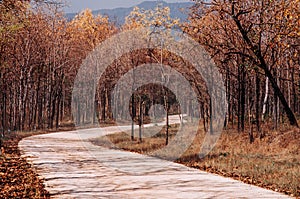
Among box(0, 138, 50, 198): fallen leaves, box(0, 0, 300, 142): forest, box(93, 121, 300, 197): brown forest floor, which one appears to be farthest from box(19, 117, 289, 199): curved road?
box(0, 0, 300, 142): forest

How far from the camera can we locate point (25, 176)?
11977 millimetres

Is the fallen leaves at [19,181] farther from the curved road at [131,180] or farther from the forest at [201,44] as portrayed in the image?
the forest at [201,44]

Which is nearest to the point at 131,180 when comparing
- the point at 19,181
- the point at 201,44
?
the point at 19,181

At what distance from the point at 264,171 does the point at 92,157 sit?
7577 mm

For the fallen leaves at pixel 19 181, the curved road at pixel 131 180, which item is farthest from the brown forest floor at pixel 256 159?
the fallen leaves at pixel 19 181

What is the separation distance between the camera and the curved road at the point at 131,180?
9.55 m

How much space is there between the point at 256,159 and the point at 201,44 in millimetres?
7718

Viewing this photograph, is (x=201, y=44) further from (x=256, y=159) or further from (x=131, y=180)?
(x=131, y=180)

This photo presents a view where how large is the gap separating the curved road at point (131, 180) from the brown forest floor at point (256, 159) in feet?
2.29

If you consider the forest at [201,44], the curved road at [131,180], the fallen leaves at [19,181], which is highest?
the forest at [201,44]

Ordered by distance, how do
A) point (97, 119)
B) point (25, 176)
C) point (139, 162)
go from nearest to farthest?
point (25, 176)
point (139, 162)
point (97, 119)

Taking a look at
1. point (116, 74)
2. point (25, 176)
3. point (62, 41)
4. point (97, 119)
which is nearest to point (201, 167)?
point (25, 176)

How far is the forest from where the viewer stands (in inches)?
729

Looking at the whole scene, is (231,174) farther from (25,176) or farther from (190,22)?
(190,22)
